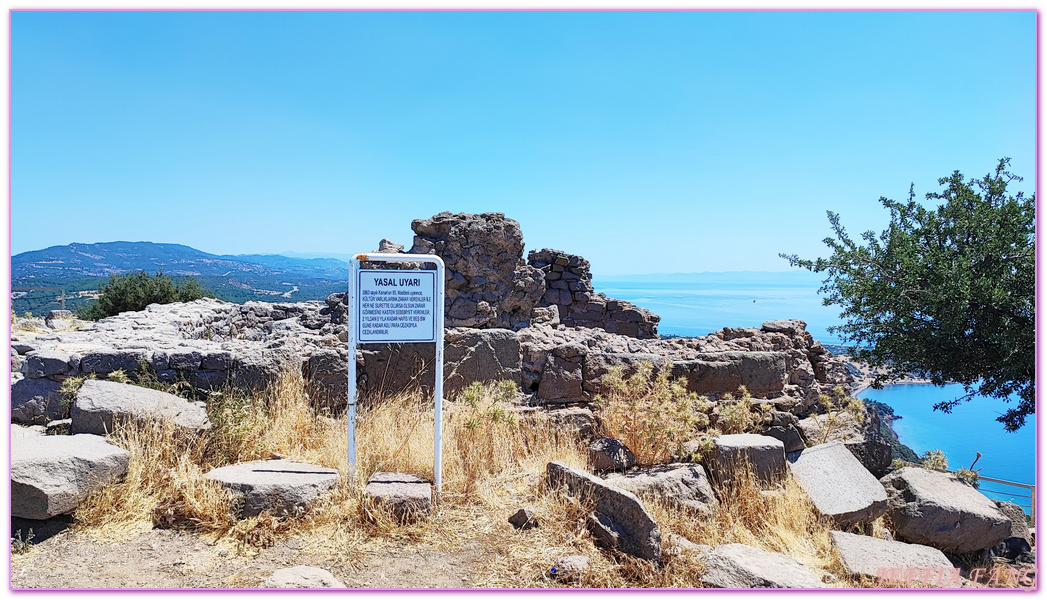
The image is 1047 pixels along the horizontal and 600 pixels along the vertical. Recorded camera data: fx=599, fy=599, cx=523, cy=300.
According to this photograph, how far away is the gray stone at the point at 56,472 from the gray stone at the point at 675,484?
11.0 feet

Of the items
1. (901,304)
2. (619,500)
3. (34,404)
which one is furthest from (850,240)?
(34,404)

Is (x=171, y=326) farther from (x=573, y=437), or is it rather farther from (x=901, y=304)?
(x=901, y=304)

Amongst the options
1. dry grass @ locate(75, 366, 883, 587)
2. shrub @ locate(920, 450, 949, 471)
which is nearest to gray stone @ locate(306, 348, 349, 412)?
dry grass @ locate(75, 366, 883, 587)

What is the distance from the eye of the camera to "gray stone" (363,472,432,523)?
3951 millimetres

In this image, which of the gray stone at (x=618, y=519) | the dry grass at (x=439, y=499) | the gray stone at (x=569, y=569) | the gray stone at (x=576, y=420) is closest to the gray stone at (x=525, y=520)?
the dry grass at (x=439, y=499)

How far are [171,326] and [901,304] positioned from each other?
36.6 ft

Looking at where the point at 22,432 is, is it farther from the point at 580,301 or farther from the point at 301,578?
the point at 580,301

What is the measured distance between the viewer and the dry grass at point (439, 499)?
3689 millimetres

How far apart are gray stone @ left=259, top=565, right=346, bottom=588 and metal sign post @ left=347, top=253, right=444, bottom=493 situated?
3.28 ft

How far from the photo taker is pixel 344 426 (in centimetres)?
507

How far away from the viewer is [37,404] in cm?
484

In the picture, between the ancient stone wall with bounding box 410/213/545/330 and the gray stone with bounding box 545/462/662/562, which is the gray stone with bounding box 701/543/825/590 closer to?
the gray stone with bounding box 545/462/662/562

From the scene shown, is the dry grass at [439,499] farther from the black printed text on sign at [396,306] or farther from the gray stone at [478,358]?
the black printed text on sign at [396,306]

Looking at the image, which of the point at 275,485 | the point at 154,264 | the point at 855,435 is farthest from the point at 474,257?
the point at 154,264
